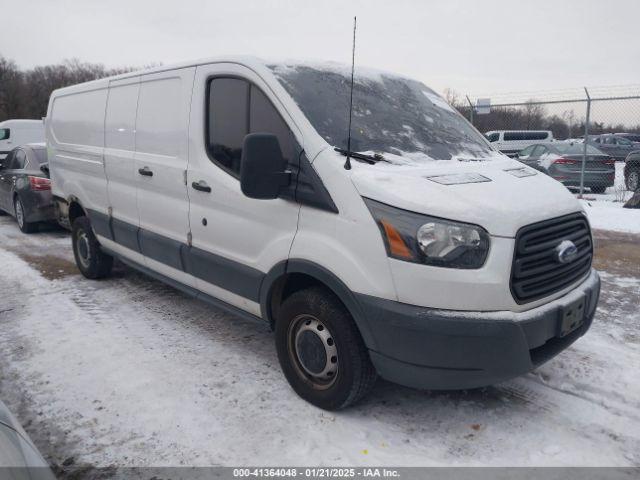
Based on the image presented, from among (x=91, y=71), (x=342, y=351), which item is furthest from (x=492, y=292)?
(x=91, y=71)

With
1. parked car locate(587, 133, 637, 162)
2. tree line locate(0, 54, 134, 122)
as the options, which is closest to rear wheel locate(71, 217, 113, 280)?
parked car locate(587, 133, 637, 162)

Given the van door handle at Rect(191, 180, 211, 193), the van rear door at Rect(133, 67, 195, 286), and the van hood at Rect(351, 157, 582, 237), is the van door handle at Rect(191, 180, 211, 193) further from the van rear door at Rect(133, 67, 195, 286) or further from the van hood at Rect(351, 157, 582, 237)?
the van hood at Rect(351, 157, 582, 237)

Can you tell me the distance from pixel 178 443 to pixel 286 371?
769mm

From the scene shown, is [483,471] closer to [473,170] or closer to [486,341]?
[486,341]

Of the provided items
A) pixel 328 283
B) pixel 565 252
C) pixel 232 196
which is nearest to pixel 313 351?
pixel 328 283

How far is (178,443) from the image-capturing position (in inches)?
107

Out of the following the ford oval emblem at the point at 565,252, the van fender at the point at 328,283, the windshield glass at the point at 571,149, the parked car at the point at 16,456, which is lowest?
the parked car at the point at 16,456

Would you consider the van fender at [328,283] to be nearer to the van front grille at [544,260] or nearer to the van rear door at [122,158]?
the van front grille at [544,260]

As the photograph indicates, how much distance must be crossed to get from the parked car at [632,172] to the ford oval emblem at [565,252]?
463 inches

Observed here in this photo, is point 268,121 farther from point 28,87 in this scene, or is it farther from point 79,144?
point 28,87

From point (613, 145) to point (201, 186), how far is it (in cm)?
2645

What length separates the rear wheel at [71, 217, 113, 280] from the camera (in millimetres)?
5496

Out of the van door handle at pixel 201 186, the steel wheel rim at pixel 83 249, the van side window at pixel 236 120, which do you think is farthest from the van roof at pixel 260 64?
the steel wheel rim at pixel 83 249

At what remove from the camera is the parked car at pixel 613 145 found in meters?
24.1
